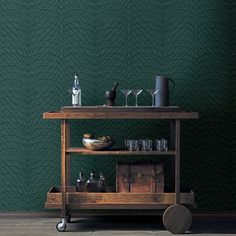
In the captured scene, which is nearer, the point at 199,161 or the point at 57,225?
the point at 57,225

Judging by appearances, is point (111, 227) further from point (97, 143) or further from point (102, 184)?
point (97, 143)

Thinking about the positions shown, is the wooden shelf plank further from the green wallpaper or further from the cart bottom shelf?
the green wallpaper

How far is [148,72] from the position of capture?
451 centimetres

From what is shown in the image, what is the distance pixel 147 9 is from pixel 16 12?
1120 mm

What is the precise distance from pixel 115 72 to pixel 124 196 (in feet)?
3.61

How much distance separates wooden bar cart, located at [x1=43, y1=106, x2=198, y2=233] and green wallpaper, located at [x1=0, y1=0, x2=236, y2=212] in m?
0.46

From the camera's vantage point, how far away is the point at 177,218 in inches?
158

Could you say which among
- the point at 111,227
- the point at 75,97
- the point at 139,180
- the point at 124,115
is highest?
the point at 75,97

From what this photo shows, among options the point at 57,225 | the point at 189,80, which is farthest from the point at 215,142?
the point at 57,225

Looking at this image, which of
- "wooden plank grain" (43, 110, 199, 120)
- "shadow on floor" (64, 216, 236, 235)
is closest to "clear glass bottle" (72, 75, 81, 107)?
"wooden plank grain" (43, 110, 199, 120)

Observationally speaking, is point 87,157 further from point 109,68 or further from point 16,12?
point 16,12

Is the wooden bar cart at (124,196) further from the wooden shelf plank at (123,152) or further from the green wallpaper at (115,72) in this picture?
the green wallpaper at (115,72)

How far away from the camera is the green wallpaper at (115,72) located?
4480mm

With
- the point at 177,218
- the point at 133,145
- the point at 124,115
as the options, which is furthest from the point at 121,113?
the point at 177,218
